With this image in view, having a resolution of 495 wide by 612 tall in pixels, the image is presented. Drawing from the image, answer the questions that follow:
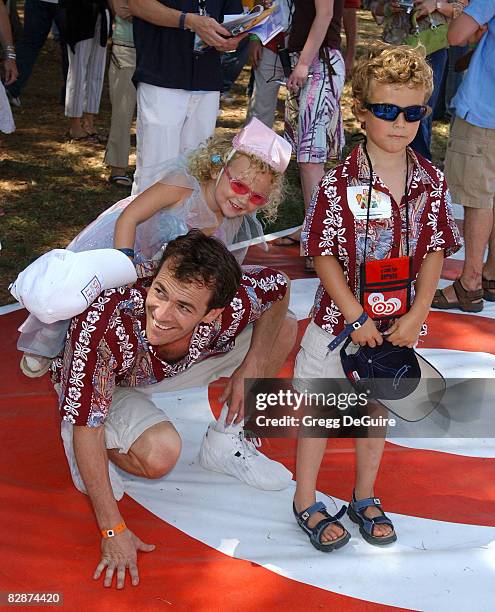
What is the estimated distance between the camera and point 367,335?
8.32 feet

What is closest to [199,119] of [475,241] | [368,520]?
[475,241]

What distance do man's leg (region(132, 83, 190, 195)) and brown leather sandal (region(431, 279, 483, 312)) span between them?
4.64 ft

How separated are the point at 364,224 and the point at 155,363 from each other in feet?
2.28

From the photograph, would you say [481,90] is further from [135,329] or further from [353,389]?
[135,329]

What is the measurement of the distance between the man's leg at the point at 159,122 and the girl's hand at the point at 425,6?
1433 millimetres

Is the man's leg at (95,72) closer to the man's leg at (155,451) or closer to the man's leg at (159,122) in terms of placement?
the man's leg at (159,122)

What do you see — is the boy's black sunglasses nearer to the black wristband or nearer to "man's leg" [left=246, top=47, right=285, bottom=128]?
the black wristband

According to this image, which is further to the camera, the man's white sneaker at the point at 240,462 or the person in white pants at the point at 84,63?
the person in white pants at the point at 84,63

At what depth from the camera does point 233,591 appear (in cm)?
239

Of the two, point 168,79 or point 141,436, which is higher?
point 168,79

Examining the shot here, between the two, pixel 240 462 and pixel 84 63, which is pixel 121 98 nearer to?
pixel 84 63

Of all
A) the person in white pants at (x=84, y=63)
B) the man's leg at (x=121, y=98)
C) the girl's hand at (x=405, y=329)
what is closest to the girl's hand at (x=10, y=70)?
the man's leg at (x=121, y=98)

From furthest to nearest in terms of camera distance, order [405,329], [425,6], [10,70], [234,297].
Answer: [10,70] → [425,6] → [234,297] → [405,329]

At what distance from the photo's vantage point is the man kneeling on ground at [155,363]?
7.78 feet
